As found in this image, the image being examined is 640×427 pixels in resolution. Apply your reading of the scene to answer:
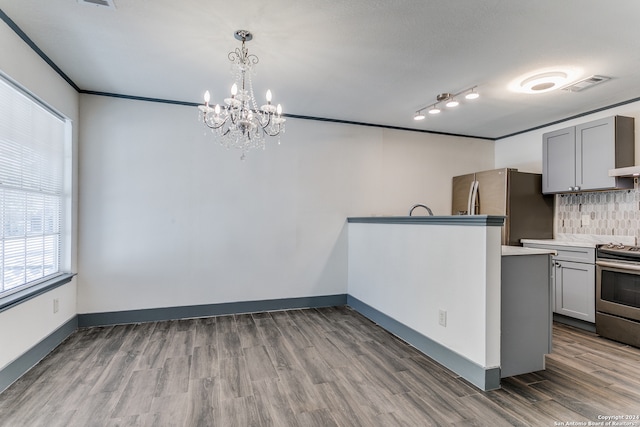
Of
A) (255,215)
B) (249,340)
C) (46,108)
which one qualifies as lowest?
(249,340)

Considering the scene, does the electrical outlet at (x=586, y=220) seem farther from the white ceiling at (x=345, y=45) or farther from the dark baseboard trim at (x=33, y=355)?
the dark baseboard trim at (x=33, y=355)

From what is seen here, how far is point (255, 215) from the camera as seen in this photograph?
413 centimetres

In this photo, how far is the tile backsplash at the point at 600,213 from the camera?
3.71 metres

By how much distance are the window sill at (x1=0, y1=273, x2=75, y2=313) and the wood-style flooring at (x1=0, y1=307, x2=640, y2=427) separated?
1.86ft

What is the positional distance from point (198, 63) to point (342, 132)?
220 centimetres

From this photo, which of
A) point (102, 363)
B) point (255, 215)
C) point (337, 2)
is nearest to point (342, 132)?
point (255, 215)

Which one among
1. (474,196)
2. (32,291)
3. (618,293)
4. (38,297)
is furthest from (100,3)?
(618,293)

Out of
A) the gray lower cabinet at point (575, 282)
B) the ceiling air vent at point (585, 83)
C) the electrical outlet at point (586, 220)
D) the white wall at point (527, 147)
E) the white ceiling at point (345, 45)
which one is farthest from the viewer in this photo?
the electrical outlet at point (586, 220)

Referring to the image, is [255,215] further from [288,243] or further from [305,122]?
[305,122]

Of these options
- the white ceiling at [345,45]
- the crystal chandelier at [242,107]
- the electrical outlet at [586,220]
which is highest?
the white ceiling at [345,45]

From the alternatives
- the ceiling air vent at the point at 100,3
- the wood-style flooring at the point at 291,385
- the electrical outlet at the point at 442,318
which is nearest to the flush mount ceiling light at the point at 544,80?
the electrical outlet at the point at 442,318

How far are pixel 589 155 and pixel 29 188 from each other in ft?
18.3

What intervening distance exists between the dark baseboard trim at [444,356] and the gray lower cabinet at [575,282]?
6.40 ft

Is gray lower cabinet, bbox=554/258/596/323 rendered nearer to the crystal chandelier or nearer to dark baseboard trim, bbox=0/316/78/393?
the crystal chandelier
